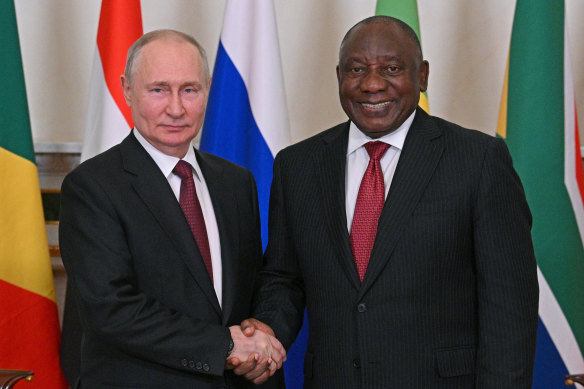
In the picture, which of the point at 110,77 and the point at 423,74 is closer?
the point at 423,74

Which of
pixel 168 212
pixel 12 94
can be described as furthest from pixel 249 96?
pixel 168 212

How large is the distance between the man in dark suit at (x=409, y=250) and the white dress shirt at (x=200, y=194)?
6.0 inches

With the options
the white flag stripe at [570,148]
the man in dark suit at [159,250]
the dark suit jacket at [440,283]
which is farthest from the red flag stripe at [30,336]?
the white flag stripe at [570,148]

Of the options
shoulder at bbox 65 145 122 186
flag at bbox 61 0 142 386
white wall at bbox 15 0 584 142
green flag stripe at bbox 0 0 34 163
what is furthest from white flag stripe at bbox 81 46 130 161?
shoulder at bbox 65 145 122 186

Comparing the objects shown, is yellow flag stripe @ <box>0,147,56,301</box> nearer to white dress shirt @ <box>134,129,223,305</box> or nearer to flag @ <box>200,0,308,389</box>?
flag @ <box>200,0,308,389</box>

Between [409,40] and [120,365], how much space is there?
1044 millimetres

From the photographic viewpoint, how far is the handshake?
176 cm

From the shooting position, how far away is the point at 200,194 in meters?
1.91

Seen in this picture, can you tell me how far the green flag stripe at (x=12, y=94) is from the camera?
2666mm

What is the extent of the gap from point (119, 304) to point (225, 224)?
34cm

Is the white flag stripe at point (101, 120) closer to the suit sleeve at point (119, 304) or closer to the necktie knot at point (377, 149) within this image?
the suit sleeve at point (119, 304)

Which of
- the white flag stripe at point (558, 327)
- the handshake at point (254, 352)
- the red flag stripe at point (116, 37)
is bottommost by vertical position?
the white flag stripe at point (558, 327)

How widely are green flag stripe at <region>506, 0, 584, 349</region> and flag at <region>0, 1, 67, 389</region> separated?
1.74 meters

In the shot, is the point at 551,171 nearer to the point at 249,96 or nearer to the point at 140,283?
the point at 249,96
